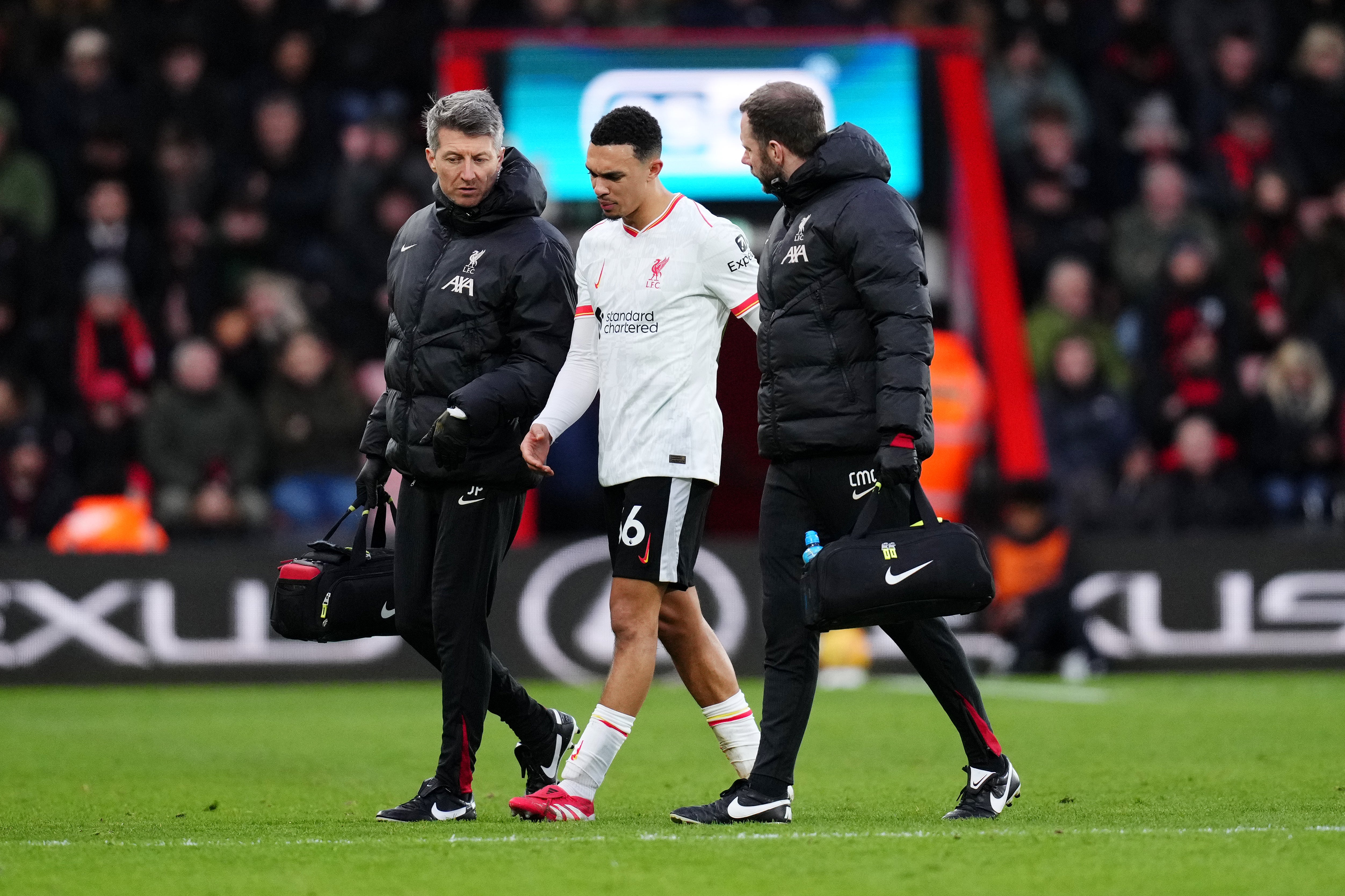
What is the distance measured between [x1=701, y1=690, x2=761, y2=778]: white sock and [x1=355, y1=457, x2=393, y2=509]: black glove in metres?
1.28

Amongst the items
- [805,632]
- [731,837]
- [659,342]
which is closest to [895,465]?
[805,632]

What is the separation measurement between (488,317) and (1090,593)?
729cm

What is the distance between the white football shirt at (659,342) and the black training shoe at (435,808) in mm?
1090

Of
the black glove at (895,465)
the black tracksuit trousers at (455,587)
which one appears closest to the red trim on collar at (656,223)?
the black tracksuit trousers at (455,587)

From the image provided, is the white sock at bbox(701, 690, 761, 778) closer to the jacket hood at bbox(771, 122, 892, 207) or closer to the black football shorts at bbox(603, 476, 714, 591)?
the black football shorts at bbox(603, 476, 714, 591)

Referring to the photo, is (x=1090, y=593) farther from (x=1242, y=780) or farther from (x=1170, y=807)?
(x=1170, y=807)

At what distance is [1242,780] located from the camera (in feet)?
24.1

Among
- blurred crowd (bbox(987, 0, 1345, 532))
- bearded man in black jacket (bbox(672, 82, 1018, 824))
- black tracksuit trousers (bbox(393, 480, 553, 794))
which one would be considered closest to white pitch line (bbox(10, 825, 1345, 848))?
bearded man in black jacket (bbox(672, 82, 1018, 824))

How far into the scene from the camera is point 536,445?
6.13m

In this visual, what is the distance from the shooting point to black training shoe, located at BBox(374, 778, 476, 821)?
20.2 ft

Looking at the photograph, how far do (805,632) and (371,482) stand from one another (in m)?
1.52

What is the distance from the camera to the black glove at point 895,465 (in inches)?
224

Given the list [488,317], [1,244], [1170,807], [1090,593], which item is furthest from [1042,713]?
[1,244]

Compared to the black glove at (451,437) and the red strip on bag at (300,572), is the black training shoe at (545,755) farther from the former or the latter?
the black glove at (451,437)
